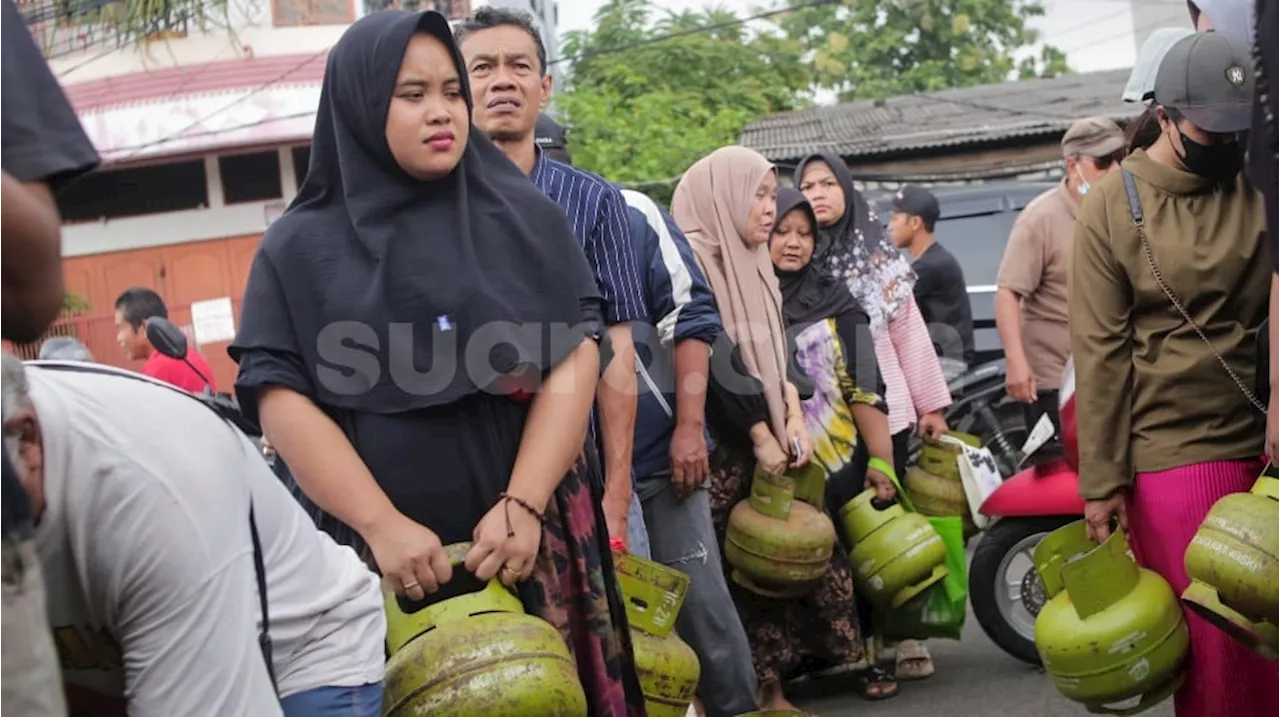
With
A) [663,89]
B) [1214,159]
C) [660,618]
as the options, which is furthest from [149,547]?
[663,89]

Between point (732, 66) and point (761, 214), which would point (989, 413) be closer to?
point (761, 214)

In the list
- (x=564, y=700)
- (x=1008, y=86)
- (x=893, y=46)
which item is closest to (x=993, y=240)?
(x=564, y=700)

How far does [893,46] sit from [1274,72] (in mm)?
38525

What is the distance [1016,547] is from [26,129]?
5.18m

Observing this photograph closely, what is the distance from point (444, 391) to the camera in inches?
122

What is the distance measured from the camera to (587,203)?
4.18 meters

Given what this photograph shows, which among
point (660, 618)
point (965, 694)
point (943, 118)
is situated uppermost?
point (660, 618)

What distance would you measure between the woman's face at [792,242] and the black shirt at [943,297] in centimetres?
275

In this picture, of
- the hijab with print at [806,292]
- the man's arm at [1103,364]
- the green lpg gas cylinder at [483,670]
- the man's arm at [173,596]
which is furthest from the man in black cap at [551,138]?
the man's arm at [173,596]

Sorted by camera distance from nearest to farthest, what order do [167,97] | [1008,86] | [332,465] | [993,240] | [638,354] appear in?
[332,465], [638,354], [993,240], [167,97], [1008,86]

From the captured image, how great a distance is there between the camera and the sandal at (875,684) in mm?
6242

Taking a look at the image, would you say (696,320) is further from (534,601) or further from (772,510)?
(534,601)

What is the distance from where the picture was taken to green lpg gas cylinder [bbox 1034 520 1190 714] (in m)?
4.04

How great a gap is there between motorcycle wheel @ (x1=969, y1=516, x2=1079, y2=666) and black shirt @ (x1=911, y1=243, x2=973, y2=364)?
2809mm
